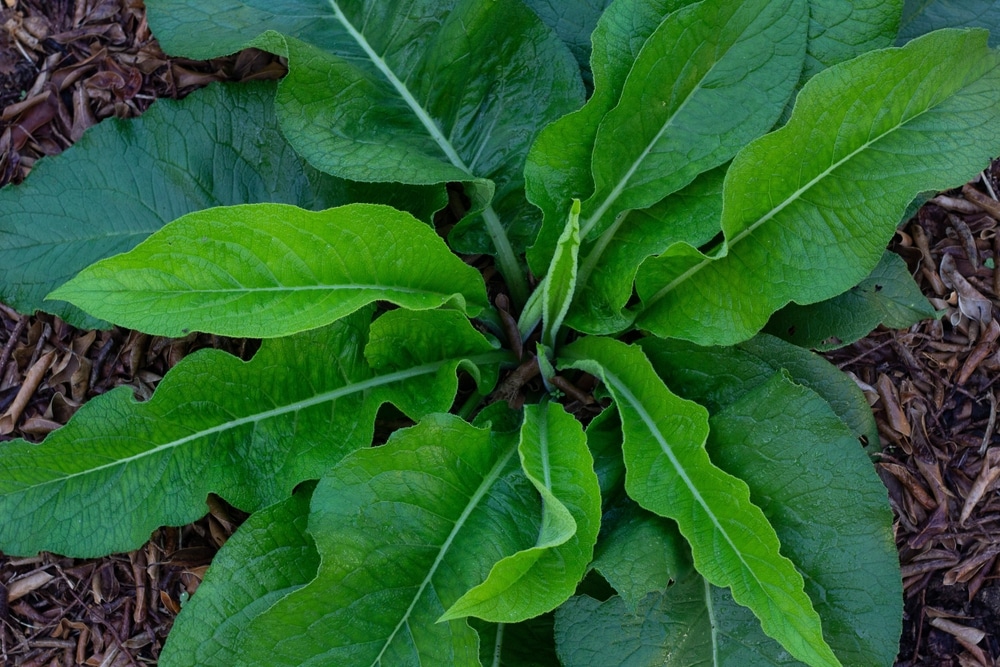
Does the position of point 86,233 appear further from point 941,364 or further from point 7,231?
point 941,364

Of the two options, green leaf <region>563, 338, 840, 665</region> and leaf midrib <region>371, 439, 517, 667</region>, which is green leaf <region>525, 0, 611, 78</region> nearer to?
green leaf <region>563, 338, 840, 665</region>

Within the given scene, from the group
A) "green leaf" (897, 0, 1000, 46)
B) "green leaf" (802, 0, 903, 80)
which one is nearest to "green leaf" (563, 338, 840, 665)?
"green leaf" (802, 0, 903, 80)

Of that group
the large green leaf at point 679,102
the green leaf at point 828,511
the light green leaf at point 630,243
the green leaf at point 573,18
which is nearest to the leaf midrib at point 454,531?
the light green leaf at point 630,243

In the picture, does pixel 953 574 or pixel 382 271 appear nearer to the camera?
pixel 382 271

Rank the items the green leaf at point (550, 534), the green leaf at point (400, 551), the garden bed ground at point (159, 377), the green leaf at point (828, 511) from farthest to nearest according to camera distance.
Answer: the garden bed ground at point (159, 377)
the green leaf at point (828, 511)
the green leaf at point (400, 551)
the green leaf at point (550, 534)

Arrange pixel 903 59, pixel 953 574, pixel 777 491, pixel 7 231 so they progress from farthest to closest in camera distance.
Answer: pixel 953 574, pixel 7 231, pixel 777 491, pixel 903 59

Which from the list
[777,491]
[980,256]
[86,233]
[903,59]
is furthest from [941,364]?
[86,233]

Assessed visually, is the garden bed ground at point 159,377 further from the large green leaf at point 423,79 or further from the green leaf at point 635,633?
the green leaf at point 635,633
